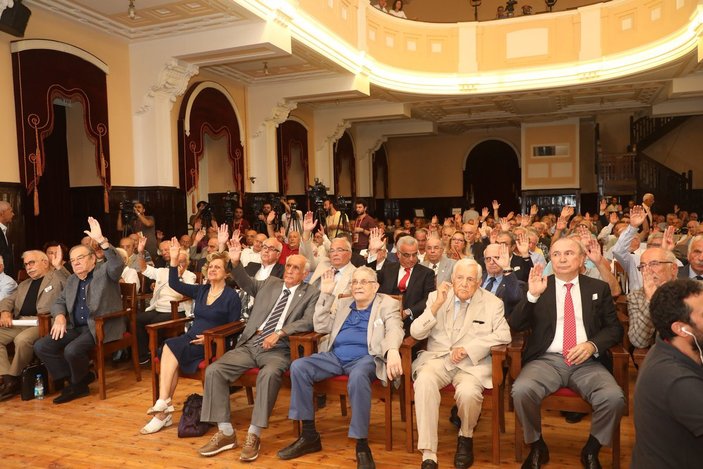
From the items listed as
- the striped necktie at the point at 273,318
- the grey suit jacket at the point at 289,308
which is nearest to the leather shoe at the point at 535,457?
the grey suit jacket at the point at 289,308

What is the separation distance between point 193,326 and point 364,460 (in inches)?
59.4

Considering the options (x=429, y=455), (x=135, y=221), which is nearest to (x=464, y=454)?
(x=429, y=455)

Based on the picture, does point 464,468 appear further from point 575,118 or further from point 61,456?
point 575,118

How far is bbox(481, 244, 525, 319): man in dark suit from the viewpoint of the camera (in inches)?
144

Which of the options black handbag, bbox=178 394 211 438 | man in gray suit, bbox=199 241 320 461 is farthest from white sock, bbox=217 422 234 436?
black handbag, bbox=178 394 211 438

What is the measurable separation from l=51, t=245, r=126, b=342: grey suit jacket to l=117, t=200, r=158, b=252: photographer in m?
2.97

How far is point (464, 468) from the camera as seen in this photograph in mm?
2955

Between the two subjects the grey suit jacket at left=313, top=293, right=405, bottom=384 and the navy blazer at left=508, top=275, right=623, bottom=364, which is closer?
the navy blazer at left=508, top=275, right=623, bottom=364

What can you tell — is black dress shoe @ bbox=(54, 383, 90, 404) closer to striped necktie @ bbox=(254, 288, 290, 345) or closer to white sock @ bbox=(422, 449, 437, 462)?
striped necktie @ bbox=(254, 288, 290, 345)

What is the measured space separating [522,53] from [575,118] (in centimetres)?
436

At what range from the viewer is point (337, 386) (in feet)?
10.6

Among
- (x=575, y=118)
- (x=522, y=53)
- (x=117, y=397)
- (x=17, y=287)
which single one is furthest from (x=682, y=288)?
(x=575, y=118)

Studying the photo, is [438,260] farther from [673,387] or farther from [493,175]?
[493,175]

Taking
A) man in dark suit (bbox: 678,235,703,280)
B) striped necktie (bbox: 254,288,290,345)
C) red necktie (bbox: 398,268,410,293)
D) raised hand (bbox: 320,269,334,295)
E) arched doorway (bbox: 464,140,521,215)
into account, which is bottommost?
striped necktie (bbox: 254,288,290,345)
